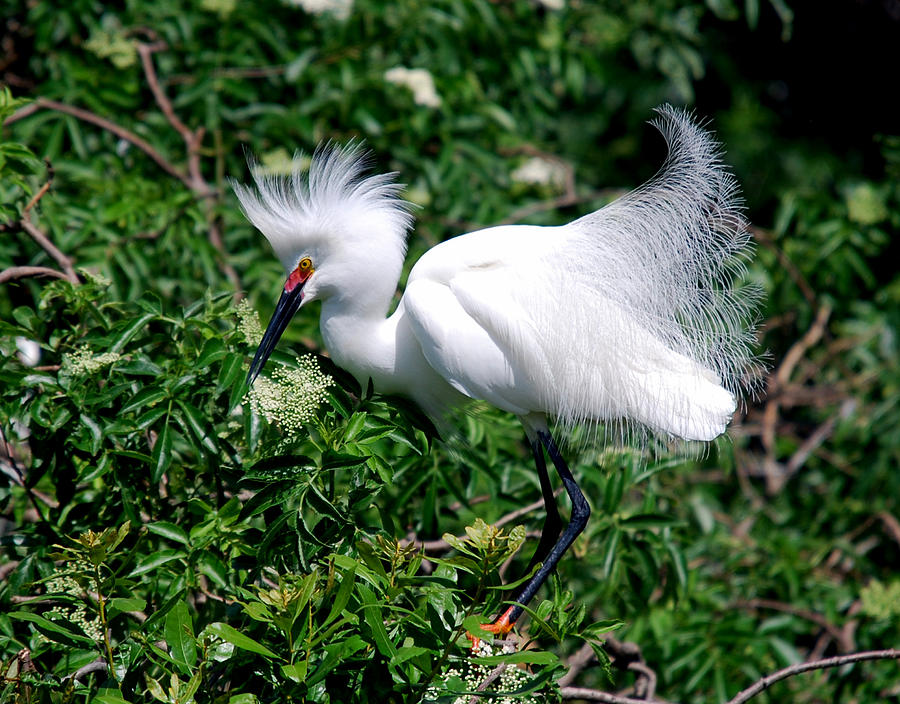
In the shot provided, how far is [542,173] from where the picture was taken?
385cm

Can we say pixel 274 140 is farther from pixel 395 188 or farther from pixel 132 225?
pixel 395 188

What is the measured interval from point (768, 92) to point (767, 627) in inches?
161

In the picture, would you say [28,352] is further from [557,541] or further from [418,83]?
[418,83]

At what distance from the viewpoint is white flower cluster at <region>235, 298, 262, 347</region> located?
1972 mm

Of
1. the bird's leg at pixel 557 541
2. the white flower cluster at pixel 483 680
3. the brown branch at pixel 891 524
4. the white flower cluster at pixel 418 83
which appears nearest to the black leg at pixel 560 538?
the bird's leg at pixel 557 541

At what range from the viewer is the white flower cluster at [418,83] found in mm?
3371

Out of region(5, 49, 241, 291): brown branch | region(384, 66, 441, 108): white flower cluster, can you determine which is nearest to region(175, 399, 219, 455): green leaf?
region(5, 49, 241, 291): brown branch

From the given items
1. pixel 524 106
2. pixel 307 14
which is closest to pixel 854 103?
pixel 524 106

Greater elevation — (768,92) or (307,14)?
(768,92)

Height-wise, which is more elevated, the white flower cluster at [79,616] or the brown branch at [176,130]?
the brown branch at [176,130]

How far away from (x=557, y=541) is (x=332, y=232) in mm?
1004

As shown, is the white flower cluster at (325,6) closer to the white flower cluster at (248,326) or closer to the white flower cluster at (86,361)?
the white flower cluster at (248,326)

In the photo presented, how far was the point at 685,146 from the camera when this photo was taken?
221 centimetres

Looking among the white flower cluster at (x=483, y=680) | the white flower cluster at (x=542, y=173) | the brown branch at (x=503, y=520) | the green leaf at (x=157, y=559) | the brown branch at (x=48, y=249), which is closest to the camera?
the white flower cluster at (x=483, y=680)
